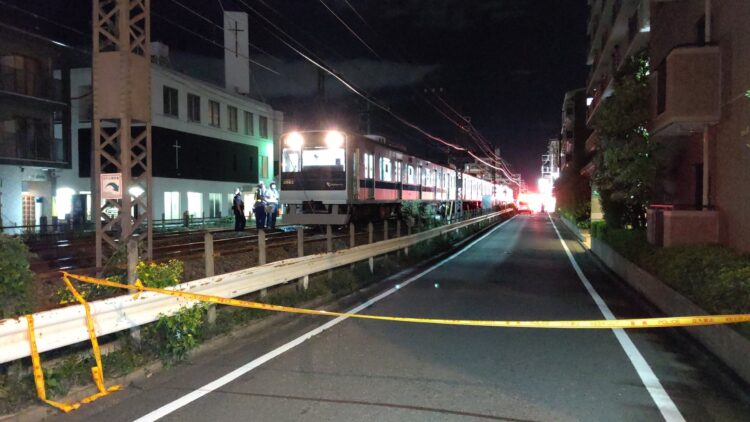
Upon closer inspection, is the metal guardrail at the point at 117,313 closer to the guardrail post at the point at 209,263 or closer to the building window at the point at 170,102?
the guardrail post at the point at 209,263

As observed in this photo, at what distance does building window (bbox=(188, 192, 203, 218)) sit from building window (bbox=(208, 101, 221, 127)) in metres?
4.95

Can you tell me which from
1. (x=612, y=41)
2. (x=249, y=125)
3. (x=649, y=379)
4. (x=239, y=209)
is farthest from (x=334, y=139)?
(x=249, y=125)

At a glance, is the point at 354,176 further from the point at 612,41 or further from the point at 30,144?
the point at 30,144

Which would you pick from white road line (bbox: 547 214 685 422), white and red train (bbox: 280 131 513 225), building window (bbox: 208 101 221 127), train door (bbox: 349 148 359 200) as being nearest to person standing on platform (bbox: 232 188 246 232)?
white and red train (bbox: 280 131 513 225)

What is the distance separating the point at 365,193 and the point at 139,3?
1366cm

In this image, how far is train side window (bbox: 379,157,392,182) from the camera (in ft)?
78.9

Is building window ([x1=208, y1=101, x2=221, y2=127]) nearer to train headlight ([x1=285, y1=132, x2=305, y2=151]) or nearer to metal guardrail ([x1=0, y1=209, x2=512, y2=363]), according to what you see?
train headlight ([x1=285, y1=132, x2=305, y2=151])

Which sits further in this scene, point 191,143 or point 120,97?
point 191,143

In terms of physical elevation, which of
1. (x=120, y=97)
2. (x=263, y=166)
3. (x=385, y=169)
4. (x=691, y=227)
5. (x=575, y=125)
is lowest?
(x=691, y=227)

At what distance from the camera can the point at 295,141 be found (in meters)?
21.1

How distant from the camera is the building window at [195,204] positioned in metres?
36.5

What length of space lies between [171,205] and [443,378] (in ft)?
103

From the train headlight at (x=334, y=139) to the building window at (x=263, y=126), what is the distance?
25284 millimetres

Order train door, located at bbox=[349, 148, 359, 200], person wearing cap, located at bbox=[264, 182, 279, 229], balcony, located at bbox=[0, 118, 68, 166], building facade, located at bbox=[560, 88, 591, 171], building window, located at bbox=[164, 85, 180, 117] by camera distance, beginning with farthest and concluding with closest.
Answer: building facade, located at bbox=[560, 88, 591, 171] → building window, located at bbox=[164, 85, 180, 117] → balcony, located at bbox=[0, 118, 68, 166] → person wearing cap, located at bbox=[264, 182, 279, 229] → train door, located at bbox=[349, 148, 359, 200]
